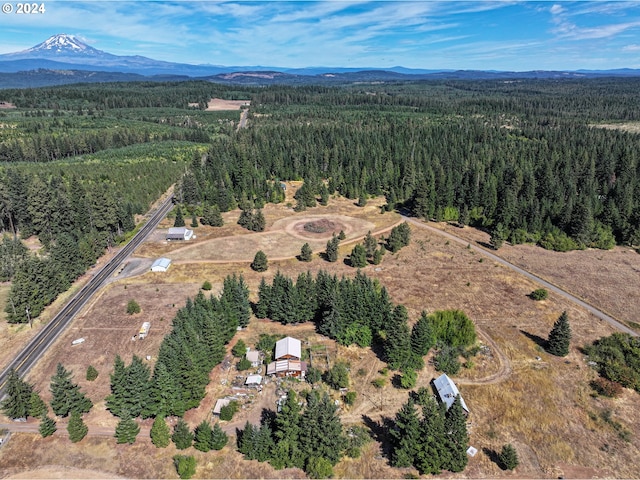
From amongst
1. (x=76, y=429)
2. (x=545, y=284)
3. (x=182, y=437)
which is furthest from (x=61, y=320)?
(x=545, y=284)

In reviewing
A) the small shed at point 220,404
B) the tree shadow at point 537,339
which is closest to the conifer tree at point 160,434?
the small shed at point 220,404

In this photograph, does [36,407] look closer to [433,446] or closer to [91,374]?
[91,374]

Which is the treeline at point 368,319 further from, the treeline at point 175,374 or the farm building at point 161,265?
the farm building at point 161,265

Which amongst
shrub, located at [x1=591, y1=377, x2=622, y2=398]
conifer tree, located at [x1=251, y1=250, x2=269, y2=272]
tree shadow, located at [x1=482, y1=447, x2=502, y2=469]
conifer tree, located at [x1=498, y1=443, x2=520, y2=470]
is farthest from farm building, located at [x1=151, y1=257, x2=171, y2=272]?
shrub, located at [x1=591, y1=377, x2=622, y2=398]

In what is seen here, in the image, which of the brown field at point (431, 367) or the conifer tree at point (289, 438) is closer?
the conifer tree at point (289, 438)

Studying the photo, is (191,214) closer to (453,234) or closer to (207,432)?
(453,234)

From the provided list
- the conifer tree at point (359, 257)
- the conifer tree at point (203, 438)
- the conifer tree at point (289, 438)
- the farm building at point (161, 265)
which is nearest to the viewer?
the conifer tree at point (289, 438)

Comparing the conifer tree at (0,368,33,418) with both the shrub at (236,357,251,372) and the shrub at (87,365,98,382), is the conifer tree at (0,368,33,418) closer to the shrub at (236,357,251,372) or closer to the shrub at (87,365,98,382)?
the shrub at (87,365,98,382)
